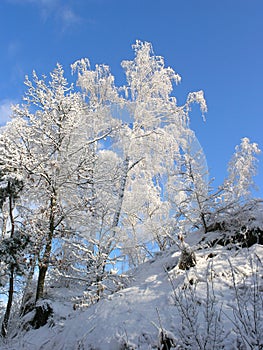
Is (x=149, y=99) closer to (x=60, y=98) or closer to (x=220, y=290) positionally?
(x=60, y=98)

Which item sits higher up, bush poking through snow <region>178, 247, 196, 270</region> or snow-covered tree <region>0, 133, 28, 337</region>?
snow-covered tree <region>0, 133, 28, 337</region>

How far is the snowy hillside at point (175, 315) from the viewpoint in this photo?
3434 mm

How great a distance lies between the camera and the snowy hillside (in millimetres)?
3434

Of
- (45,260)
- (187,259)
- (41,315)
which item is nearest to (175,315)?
(187,259)

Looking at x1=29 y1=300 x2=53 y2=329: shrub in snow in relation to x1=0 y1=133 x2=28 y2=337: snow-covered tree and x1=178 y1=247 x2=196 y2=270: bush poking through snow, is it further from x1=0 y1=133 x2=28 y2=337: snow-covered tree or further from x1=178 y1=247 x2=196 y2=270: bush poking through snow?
x1=178 y1=247 x2=196 y2=270: bush poking through snow

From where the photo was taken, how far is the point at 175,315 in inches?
176

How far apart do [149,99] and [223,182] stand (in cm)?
585

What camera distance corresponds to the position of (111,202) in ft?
29.9

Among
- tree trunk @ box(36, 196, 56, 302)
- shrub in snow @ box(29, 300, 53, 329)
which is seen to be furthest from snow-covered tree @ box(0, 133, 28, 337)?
shrub in snow @ box(29, 300, 53, 329)

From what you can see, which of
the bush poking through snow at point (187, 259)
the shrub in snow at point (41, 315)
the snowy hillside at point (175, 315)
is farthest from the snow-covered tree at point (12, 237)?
the bush poking through snow at point (187, 259)

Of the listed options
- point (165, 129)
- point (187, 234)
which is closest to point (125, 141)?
point (165, 129)

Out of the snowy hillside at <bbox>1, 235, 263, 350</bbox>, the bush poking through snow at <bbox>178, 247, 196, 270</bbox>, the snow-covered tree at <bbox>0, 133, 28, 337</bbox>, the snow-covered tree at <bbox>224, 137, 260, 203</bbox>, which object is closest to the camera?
the snowy hillside at <bbox>1, 235, 263, 350</bbox>

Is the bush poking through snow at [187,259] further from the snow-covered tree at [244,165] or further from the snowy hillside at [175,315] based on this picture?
the snow-covered tree at [244,165]

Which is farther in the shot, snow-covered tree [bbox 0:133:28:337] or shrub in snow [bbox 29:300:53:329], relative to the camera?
snow-covered tree [bbox 0:133:28:337]
